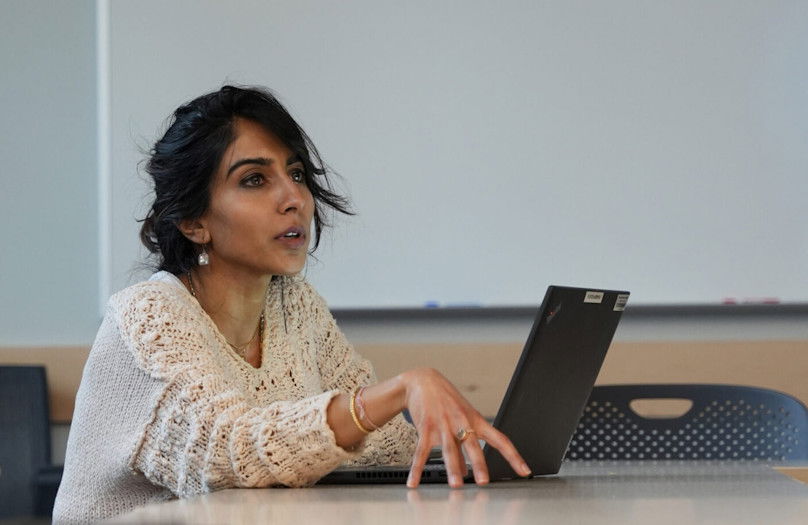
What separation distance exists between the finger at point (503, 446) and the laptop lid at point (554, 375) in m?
0.05

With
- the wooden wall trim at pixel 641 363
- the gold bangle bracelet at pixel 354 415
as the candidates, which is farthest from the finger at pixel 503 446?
the wooden wall trim at pixel 641 363

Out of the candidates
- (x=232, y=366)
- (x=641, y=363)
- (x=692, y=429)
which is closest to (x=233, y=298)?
(x=232, y=366)

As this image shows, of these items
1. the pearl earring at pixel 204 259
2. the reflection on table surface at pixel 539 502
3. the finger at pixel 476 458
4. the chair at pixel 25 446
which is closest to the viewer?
the reflection on table surface at pixel 539 502

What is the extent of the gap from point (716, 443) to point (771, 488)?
78cm

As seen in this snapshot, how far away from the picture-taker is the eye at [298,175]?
2.01 metres

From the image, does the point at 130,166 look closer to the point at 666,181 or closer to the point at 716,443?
the point at 666,181

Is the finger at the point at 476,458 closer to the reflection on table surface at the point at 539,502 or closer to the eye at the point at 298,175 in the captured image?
the reflection on table surface at the point at 539,502

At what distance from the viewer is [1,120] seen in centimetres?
313

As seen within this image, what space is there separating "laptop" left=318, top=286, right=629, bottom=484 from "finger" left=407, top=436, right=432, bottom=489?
0.10m

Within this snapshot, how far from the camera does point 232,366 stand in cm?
181

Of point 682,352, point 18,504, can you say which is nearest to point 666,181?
point 682,352

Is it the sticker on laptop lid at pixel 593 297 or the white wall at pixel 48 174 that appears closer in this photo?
the sticker on laptop lid at pixel 593 297

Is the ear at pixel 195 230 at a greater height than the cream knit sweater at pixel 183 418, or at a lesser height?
greater

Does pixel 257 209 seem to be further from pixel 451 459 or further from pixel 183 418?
pixel 451 459
